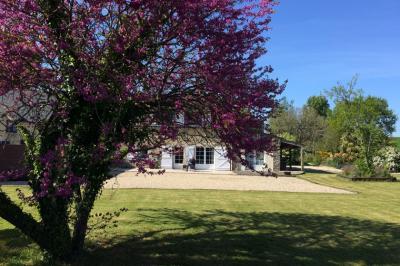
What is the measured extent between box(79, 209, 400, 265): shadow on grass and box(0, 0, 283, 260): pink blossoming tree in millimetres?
1570

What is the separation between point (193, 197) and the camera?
1691 centimetres

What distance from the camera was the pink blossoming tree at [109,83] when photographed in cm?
562

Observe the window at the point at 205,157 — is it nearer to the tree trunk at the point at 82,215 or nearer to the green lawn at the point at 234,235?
the green lawn at the point at 234,235

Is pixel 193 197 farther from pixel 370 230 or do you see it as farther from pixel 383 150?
pixel 383 150

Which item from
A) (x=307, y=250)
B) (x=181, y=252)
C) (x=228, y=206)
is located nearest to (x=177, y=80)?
(x=181, y=252)

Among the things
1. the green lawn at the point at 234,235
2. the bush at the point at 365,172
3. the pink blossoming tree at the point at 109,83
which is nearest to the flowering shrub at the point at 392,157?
the bush at the point at 365,172

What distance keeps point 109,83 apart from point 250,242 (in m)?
4.76

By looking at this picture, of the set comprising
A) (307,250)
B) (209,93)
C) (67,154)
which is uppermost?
(209,93)

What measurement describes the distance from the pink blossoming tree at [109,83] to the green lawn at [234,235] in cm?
150

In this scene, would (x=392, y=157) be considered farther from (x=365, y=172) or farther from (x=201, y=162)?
(x=201, y=162)

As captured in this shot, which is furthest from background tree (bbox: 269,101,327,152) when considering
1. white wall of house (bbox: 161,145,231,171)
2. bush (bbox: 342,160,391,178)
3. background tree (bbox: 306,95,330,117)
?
background tree (bbox: 306,95,330,117)

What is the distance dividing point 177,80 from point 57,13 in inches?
71.3

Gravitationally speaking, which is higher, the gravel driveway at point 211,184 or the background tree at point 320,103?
the background tree at point 320,103

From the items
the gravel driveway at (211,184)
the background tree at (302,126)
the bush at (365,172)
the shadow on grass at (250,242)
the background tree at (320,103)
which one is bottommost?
the shadow on grass at (250,242)
